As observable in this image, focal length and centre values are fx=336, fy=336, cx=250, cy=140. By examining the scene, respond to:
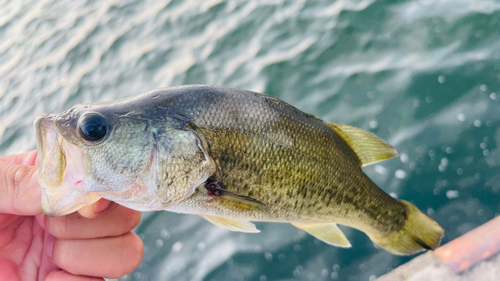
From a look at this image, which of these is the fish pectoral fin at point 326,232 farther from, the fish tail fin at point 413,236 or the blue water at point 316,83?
the blue water at point 316,83

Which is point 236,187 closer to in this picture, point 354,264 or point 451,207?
point 354,264

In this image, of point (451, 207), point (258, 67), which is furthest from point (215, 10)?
point (451, 207)

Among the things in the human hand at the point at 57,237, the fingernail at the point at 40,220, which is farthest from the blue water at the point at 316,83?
the fingernail at the point at 40,220

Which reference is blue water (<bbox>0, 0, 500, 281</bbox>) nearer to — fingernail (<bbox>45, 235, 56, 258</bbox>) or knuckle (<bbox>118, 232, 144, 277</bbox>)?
knuckle (<bbox>118, 232, 144, 277</bbox>)

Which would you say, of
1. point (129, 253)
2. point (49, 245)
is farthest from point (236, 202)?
point (49, 245)

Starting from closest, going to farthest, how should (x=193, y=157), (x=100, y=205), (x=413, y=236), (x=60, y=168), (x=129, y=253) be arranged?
(x=60, y=168), (x=193, y=157), (x=100, y=205), (x=129, y=253), (x=413, y=236)

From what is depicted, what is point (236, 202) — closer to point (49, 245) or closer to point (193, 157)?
point (193, 157)

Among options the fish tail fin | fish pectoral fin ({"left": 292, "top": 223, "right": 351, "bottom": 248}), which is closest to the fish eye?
fish pectoral fin ({"left": 292, "top": 223, "right": 351, "bottom": 248})

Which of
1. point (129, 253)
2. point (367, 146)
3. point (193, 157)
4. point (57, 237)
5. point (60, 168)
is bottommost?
point (129, 253)
